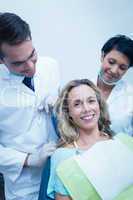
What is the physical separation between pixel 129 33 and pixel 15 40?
109 cm

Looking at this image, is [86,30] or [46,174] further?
[86,30]

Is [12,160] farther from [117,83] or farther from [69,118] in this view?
[117,83]

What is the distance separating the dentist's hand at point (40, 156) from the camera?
1331 mm

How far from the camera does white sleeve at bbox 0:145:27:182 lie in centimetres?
133

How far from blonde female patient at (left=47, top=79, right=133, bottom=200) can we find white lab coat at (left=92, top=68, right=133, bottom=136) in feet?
0.21

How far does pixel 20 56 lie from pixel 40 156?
0.44m

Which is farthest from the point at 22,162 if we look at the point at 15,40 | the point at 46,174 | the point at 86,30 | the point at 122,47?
the point at 86,30

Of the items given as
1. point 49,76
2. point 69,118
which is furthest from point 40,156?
point 49,76

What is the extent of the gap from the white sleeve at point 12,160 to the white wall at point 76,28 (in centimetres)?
62

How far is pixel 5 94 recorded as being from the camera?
135 centimetres

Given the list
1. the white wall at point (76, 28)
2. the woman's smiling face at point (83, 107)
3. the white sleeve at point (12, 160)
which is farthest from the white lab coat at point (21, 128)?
the white wall at point (76, 28)

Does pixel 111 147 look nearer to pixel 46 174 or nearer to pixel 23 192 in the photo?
pixel 46 174

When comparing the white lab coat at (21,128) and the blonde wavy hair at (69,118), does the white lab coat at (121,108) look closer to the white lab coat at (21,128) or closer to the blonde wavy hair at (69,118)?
the blonde wavy hair at (69,118)

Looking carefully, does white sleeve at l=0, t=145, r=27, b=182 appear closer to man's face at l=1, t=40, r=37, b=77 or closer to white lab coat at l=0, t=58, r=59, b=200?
white lab coat at l=0, t=58, r=59, b=200
